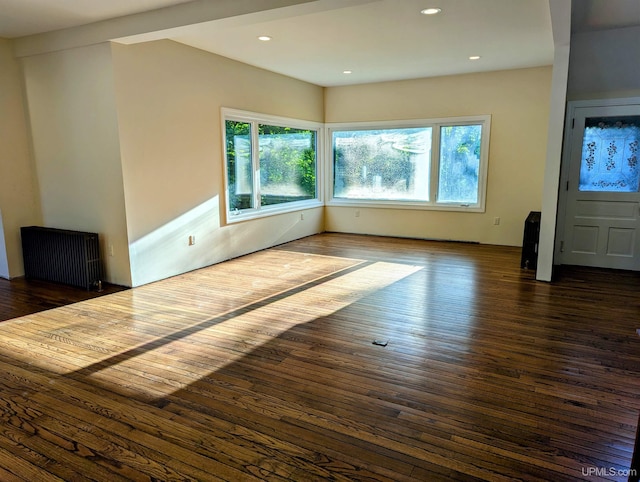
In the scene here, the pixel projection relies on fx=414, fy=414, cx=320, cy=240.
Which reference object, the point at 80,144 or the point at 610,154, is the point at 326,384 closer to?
the point at 80,144

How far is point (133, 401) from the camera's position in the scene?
7.90 ft

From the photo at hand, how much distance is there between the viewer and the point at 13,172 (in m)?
4.88

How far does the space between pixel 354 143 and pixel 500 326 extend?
5.29 m

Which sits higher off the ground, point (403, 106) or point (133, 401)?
point (403, 106)

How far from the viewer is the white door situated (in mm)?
5129

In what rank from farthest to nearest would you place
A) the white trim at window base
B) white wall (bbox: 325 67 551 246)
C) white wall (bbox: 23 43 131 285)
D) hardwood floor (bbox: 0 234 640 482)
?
white wall (bbox: 325 67 551 246) → the white trim at window base → white wall (bbox: 23 43 131 285) → hardwood floor (bbox: 0 234 640 482)

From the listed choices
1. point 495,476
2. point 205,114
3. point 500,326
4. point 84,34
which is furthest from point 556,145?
point 84,34

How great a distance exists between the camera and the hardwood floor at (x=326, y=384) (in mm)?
1935

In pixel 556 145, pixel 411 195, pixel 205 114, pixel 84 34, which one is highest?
pixel 84 34

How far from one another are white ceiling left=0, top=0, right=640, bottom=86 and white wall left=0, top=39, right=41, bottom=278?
0.49 metres

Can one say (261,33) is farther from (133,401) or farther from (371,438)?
(371,438)

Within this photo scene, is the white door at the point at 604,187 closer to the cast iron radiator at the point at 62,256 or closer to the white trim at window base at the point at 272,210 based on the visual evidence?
the white trim at window base at the point at 272,210

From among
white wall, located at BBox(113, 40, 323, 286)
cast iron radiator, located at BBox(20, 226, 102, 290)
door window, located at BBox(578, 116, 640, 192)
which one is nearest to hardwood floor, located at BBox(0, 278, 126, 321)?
cast iron radiator, located at BBox(20, 226, 102, 290)

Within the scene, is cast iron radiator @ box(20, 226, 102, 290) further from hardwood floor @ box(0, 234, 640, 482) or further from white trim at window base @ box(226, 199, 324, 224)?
white trim at window base @ box(226, 199, 324, 224)
